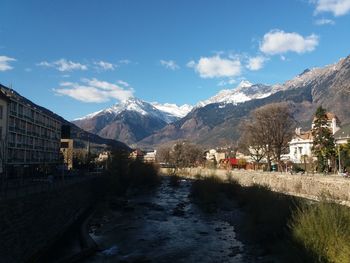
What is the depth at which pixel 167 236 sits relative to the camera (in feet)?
137

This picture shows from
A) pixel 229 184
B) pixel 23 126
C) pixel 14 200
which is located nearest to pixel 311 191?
pixel 229 184

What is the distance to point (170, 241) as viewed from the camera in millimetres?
38969

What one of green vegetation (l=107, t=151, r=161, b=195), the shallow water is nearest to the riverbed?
the shallow water

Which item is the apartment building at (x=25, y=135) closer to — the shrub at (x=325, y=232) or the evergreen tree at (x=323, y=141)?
the shrub at (x=325, y=232)

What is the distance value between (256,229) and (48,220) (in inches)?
714

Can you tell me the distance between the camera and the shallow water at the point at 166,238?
32156mm

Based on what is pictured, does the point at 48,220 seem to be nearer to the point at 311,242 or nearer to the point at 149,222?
the point at 149,222

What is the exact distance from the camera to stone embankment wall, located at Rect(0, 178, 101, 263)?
25.8 m

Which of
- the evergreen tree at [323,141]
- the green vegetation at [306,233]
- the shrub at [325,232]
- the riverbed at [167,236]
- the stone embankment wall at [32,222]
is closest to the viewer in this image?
the shrub at [325,232]

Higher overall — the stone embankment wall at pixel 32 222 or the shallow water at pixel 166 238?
the stone embankment wall at pixel 32 222

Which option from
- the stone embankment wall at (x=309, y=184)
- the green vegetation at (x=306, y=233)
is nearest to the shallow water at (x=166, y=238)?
the green vegetation at (x=306, y=233)

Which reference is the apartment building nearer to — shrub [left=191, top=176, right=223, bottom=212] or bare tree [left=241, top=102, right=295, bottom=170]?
shrub [left=191, top=176, right=223, bottom=212]

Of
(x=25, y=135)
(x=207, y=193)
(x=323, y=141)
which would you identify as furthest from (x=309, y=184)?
(x=25, y=135)

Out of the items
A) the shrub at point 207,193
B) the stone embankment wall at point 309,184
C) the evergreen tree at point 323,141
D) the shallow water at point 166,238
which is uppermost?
the evergreen tree at point 323,141
